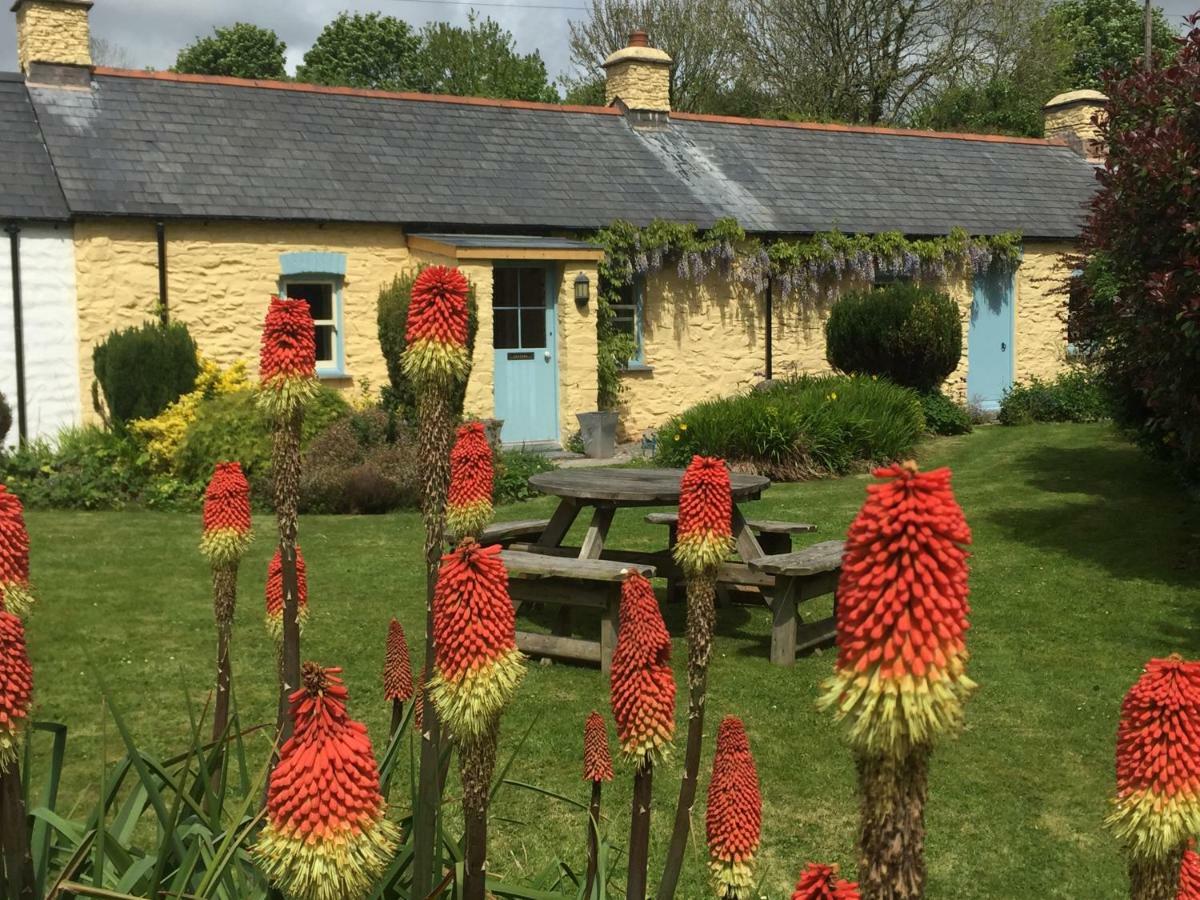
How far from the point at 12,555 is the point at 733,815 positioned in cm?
151

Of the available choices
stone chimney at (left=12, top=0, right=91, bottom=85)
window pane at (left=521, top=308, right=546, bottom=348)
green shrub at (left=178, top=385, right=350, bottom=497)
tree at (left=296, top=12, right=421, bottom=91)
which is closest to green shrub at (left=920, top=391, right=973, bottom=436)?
window pane at (left=521, top=308, right=546, bottom=348)

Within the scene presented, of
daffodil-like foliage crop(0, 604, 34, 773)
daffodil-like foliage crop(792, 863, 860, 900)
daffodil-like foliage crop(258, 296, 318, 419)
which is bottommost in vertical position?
daffodil-like foliage crop(792, 863, 860, 900)

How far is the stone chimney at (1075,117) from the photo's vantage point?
25969 mm

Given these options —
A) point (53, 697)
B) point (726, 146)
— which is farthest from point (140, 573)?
point (726, 146)

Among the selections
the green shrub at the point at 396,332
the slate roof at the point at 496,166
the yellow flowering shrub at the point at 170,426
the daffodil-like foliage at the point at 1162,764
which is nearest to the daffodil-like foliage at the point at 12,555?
the daffodil-like foliage at the point at 1162,764

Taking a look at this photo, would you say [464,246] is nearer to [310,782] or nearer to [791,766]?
[791,766]

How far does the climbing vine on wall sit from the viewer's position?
1919 centimetres

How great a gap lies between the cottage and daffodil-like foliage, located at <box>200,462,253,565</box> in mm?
13441

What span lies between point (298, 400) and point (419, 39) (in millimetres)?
49022

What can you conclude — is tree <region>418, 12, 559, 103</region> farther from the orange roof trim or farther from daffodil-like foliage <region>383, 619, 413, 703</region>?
daffodil-like foliage <region>383, 619, 413, 703</region>

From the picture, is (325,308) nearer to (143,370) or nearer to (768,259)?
(143,370)

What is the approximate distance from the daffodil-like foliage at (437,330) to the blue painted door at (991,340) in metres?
20.9

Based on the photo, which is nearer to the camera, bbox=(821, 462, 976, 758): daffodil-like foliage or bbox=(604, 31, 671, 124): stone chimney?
bbox=(821, 462, 976, 758): daffodil-like foliage

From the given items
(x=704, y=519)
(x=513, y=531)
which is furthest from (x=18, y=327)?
(x=704, y=519)
